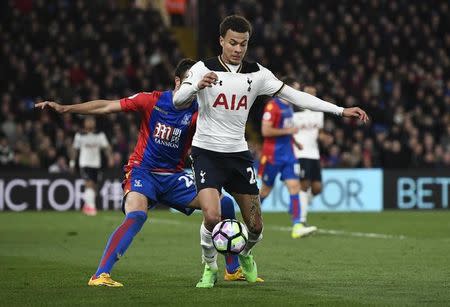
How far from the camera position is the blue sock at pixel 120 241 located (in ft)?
30.4

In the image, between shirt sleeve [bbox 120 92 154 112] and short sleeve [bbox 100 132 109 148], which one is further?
short sleeve [bbox 100 132 109 148]

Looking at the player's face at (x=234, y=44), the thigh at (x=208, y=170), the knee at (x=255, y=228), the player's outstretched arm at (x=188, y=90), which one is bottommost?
the knee at (x=255, y=228)

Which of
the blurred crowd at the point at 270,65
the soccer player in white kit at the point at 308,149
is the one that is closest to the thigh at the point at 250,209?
the soccer player in white kit at the point at 308,149

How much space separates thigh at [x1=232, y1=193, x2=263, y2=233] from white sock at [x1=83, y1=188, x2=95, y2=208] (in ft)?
44.7

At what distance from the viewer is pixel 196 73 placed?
29.8 feet

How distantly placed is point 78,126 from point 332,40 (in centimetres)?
845

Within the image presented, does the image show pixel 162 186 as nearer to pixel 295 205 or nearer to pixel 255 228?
pixel 255 228

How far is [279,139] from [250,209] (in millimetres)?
6896

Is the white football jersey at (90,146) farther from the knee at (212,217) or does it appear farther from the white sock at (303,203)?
the knee at (212,217)

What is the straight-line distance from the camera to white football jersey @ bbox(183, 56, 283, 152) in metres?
9.15

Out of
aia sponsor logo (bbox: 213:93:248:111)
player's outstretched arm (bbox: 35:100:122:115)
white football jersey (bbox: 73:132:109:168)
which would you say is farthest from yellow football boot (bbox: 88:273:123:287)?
white football jersey (bbox: 73:132:109:168)

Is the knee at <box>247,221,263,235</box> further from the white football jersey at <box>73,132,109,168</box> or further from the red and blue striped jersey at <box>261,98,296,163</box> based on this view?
the white football jersey at <box>73,132,109,168</box>

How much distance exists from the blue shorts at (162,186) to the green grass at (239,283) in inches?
28.7

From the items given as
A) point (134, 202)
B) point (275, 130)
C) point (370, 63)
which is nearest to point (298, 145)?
point (275, 130)
